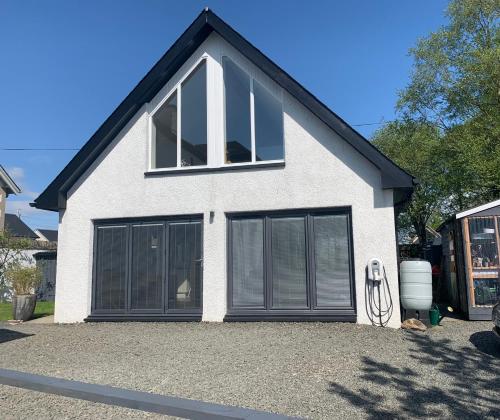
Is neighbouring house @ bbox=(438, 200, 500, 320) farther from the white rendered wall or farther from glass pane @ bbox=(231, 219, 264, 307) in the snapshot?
glass pane @ bbox=(231, 219, 264, 307)

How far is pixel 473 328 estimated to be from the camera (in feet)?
27.2

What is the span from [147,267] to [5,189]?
22.6 meters

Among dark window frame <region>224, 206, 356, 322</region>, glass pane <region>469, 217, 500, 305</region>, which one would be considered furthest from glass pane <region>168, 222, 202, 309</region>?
glass pane <region>469, 217, 500, 305</region>

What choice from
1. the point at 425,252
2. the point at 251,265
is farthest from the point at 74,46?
the point at 425,252

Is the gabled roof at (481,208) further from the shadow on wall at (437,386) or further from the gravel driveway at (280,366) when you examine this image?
the shadow on wall at (437,386)

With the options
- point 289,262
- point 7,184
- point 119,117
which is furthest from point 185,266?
point 7,184

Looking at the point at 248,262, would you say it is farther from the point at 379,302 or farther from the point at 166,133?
the point at 166,133

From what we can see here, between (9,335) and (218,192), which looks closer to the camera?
(9,335)

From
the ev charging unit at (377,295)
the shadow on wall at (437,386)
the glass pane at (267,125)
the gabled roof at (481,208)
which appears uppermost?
the glass pane at (267,125)

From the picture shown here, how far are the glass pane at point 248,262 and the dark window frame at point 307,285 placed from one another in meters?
0.09

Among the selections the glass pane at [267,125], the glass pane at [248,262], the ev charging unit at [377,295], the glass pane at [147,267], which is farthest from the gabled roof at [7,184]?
the ev charging unit at [377,295]

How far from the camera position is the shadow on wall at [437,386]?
4.20m

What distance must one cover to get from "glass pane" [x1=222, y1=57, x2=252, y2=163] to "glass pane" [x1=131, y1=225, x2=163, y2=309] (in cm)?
253

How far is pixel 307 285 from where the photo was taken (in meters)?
9.18
